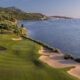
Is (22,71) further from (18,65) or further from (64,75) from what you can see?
(64,75)

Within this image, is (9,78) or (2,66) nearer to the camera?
(9,78)

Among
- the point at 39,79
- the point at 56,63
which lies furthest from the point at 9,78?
the point at 56,63

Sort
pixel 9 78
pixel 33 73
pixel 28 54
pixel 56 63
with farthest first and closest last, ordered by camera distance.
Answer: pixel 28 54
pixel 56 63
pixel 33 73
pixel 9 78

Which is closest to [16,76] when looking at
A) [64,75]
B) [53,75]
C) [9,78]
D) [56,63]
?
[9,78]

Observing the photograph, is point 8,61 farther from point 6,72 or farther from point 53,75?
point 53,75

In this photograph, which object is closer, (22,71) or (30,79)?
(30,79)

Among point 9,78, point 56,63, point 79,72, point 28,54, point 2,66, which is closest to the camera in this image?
point 9,78

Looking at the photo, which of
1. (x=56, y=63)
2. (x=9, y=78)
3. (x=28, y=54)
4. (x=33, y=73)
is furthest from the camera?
(x=28, y=54)

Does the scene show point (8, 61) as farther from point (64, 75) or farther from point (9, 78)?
point (64, 75)

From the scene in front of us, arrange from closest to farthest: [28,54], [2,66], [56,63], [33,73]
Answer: [33,73] → [2,66] → [56,63] → [28,54]
